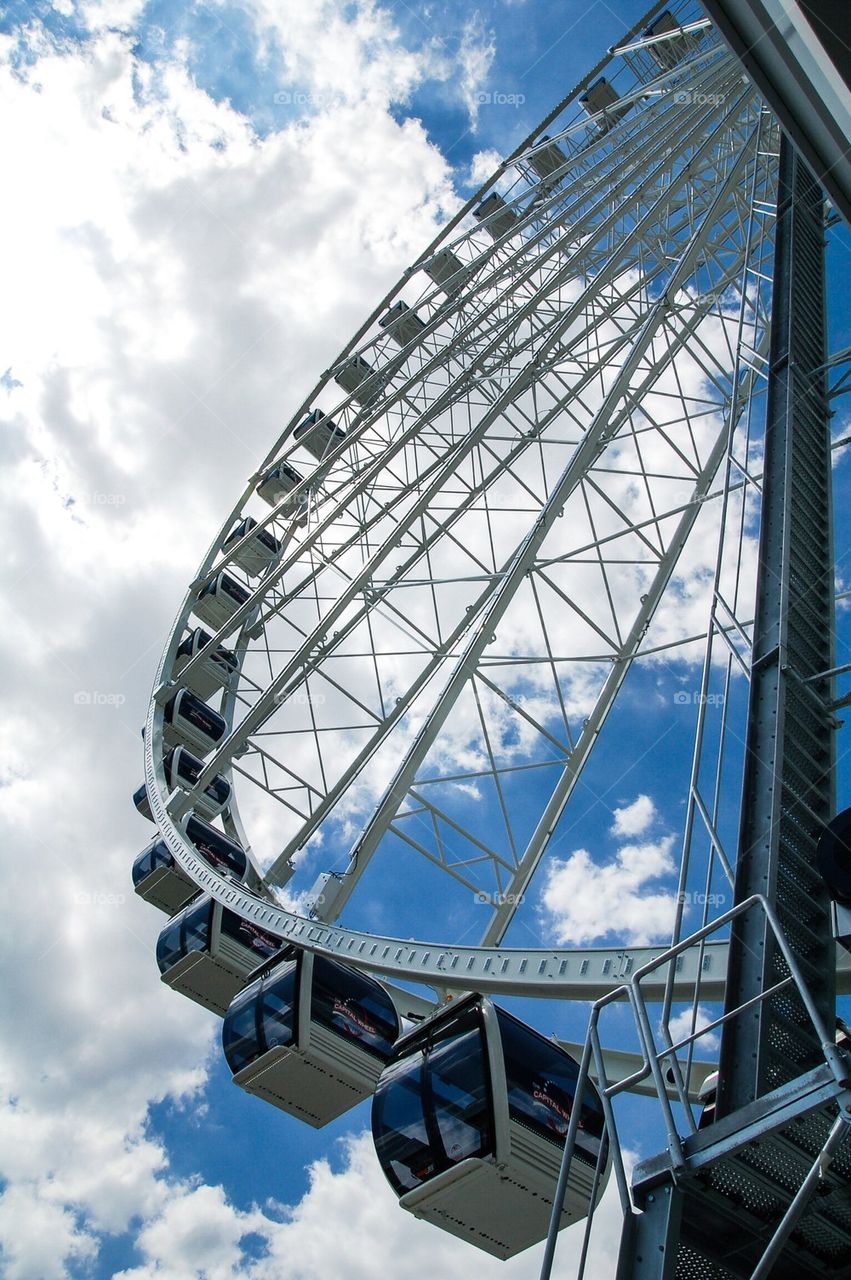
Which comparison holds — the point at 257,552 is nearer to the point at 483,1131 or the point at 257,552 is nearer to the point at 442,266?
the point at 442,266

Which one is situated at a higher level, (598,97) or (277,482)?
(598,97)

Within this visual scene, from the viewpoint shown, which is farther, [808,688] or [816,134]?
[808,688]

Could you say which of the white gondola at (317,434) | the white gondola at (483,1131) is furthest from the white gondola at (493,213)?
the white gondola at (483,1131)

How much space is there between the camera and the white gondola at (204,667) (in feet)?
68.8

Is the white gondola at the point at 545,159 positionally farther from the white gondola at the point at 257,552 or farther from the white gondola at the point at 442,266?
the white gondola at the point at 257,552

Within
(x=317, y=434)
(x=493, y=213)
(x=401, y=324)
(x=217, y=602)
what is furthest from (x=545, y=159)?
(x=217, y=602)

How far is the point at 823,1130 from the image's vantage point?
4184mm

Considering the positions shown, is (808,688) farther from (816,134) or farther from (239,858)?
(239,858)

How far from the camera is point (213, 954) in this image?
14.5 m

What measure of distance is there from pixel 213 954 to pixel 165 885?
12.8 ft

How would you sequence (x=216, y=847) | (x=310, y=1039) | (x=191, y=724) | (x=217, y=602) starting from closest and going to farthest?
1. (x=310, y=1039)
2. (x=216, y=847)
3. (x=191, y=724)
4. (x=217, y=602)

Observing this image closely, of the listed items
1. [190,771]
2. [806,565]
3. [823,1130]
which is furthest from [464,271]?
[823,1130]

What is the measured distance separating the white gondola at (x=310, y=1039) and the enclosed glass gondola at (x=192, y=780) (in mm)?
7321

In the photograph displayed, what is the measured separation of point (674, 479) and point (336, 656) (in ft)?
17.6
